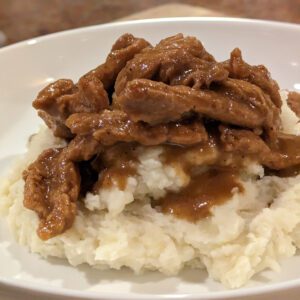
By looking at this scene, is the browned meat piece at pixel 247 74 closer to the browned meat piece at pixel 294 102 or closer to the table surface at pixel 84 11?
the browned meat piece at pixel 294 102

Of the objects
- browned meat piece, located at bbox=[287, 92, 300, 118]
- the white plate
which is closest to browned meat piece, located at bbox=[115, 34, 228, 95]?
browned meat piece, located at bbox=[287, 92, 300, 118]

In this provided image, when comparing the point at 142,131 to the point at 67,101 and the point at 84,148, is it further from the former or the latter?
the point at 67,101

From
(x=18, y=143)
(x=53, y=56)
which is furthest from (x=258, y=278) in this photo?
(x=53, y=56)

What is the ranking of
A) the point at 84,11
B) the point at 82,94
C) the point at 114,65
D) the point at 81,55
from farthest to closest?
1. the point at 84,11
2. the point at 81,55
3. the point at 114,65
4. the point at 82,94

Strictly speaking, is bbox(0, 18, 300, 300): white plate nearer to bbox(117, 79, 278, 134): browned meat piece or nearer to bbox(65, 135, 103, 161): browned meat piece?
bbox(65, 135, 103, 161): browned meat piece

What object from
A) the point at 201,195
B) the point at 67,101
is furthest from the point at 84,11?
the point at 201,195

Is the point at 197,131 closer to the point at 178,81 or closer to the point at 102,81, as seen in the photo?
the point at 178,81

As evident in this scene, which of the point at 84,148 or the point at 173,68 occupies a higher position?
the point at 173,68

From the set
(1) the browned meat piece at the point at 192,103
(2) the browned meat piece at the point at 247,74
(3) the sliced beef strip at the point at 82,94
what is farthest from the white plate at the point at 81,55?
(2) the browned meat piece at the point at 247,74
